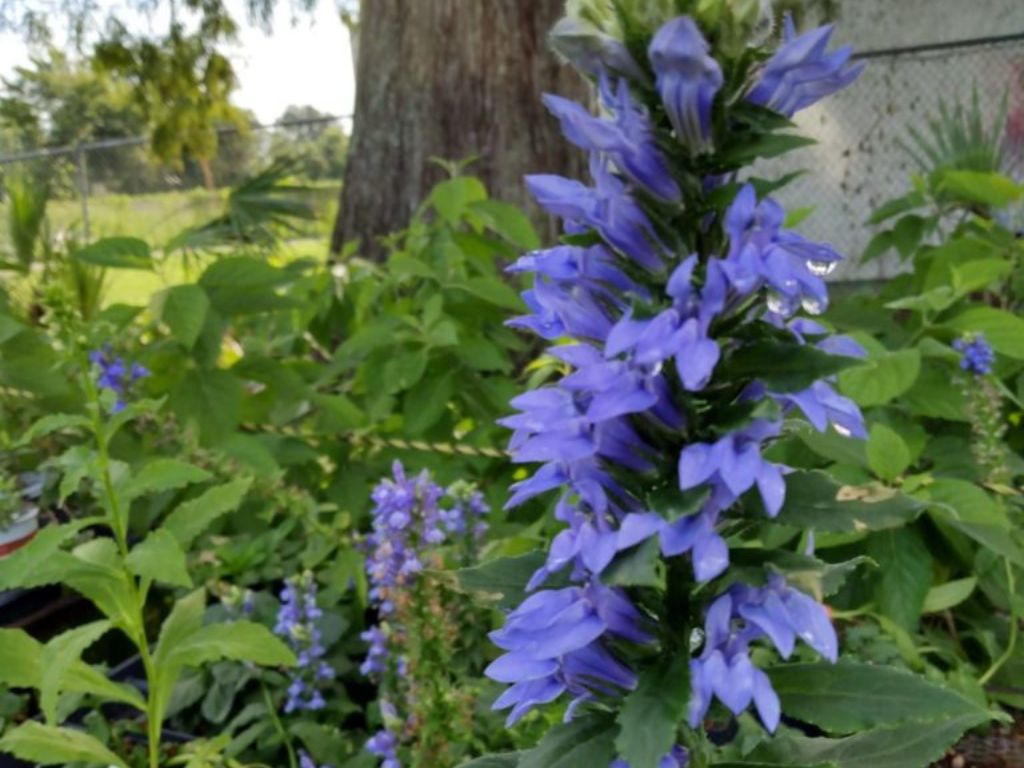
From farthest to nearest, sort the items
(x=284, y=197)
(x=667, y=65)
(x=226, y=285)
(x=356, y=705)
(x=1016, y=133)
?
(x=1016, y=133), (x=284, y=197), (x=226, y=285), (x=356, y=705), (x=667, y=65)

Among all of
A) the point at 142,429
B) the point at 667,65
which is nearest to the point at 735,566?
the point at 667,65

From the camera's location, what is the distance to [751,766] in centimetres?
81

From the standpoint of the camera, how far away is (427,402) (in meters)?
2.48

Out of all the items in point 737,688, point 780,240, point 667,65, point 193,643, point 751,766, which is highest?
point 667,65

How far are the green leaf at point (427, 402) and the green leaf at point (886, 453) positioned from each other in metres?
0.98

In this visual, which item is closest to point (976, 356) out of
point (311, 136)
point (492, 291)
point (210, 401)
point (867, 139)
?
point (492, 291)

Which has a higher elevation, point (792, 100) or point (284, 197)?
point (792, 100)

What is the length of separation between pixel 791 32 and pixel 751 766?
526mm

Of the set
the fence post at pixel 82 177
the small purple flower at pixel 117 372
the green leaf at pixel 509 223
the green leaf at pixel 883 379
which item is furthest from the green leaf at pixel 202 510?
the fence post at pixel 82 177

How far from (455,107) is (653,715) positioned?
4024 mm

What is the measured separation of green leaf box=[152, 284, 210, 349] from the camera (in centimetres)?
232

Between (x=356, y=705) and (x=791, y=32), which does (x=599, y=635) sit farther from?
(x=356, y=705)

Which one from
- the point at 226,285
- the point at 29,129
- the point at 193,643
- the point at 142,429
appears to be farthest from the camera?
the point at 29,129

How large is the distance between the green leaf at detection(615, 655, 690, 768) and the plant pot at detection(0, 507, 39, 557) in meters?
1.81
